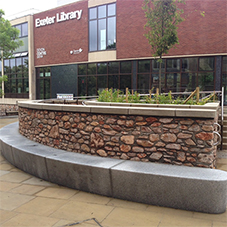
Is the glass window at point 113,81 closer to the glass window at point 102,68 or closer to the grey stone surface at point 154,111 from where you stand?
the glass window at point 102,68

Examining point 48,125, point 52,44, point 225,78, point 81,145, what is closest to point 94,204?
point 81,145

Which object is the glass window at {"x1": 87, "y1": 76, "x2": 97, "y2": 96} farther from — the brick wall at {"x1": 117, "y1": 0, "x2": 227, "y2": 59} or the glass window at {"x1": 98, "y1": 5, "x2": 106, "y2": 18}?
the glass window at {"x1": 98, "y1": 5, "x2": 106, "y2": 18}

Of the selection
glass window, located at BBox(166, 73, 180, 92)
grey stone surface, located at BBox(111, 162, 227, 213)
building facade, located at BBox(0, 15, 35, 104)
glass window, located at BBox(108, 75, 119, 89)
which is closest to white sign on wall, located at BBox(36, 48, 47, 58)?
building facade, located at BBox(0, 15, 35, 104)

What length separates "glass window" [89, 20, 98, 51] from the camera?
2362cm

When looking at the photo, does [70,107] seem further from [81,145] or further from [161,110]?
[161,110]

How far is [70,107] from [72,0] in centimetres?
2329

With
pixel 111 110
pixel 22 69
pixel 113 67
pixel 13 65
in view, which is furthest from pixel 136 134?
pixel 13 65

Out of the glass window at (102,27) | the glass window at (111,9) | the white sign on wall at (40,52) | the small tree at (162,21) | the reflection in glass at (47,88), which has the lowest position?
the reflection in glass at (47,88)

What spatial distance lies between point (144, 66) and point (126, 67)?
1.69 meters

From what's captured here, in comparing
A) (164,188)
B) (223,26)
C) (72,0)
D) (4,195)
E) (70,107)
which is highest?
(72,0)

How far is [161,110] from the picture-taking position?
15.6 ft

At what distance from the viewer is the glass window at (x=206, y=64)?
60.3 feet

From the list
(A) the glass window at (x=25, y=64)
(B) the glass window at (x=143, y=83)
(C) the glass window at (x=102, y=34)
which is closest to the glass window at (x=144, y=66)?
(B) the glass window at (x=143, y=83)

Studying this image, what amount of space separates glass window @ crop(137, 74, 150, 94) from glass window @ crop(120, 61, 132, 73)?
1134 mm
